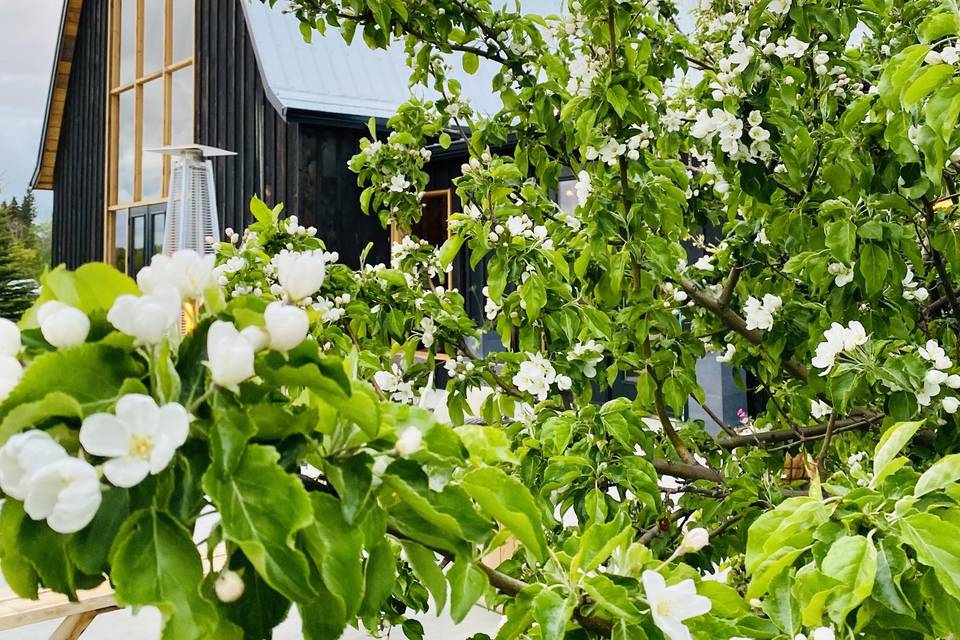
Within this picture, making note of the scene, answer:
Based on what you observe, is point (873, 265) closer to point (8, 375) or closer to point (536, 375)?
point (536, 375)

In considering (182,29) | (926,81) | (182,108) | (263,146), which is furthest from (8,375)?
(182,29)

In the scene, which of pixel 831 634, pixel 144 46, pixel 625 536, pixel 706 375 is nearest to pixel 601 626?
pixel 625 536

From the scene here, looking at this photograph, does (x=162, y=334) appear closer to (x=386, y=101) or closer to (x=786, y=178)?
(x=786, y=178)

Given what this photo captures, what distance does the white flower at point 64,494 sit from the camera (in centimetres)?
40

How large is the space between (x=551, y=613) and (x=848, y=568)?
230 millimetres

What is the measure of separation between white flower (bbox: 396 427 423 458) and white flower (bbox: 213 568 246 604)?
0.36ft

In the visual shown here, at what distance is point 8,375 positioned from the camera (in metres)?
0.43

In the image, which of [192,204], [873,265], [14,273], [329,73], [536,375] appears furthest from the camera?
[14,273]

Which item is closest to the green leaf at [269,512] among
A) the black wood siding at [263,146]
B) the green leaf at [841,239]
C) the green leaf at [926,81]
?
the green leaf at [926,81]

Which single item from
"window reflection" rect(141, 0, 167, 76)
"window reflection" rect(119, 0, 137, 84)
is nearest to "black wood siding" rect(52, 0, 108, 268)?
"window reflection" rect(119, 0, 137, 84)

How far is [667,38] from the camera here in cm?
177

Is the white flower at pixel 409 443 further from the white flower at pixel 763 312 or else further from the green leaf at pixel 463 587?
the white flower at pixel 763 312

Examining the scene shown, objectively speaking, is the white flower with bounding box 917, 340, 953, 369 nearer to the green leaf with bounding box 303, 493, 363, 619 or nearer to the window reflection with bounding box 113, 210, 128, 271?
the green leaf with bounding box 303, 493, 363, 619

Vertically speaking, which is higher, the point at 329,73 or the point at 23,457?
the point at 329,73
